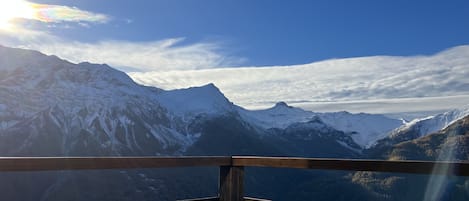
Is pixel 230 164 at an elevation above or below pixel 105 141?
Result: above

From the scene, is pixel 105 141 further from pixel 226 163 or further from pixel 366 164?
pixel 366 164

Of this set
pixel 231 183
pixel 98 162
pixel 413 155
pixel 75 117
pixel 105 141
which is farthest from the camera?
pixel 75 117

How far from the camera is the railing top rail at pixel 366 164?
318 cm

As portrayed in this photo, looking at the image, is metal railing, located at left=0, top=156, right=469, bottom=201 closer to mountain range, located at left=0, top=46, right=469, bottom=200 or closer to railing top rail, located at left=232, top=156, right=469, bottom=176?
Result: railing top rail, located at left=232, top=156, right=469, bottom=176

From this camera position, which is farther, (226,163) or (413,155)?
(413,155)

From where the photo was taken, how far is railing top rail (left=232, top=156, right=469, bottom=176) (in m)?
3.18

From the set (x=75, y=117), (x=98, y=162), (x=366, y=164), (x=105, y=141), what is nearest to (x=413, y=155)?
(x=105, y=141)

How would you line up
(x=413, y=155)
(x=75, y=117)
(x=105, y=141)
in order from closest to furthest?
(x=413, y=155) < (x=105, y=141) < (x=75, y=117)

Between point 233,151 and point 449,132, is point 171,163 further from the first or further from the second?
point 233,151

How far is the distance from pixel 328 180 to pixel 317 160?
132631 millimetres

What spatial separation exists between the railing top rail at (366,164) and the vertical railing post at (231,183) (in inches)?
2.3

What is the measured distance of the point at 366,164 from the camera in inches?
137

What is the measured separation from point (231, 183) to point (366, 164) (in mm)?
994

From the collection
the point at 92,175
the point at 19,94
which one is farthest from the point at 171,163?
the point at 19,94
